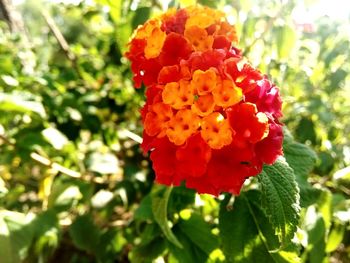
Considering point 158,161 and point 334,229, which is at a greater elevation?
point 158,161

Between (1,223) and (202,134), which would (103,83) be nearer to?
(1,223)

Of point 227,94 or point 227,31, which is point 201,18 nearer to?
point 227,31

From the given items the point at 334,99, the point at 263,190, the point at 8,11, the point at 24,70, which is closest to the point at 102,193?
the point at 24,70

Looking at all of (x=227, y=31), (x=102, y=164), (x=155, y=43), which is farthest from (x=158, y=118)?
(x=102, y=164)

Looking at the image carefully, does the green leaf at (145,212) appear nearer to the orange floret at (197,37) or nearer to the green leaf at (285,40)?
the orange floret at (197,37)

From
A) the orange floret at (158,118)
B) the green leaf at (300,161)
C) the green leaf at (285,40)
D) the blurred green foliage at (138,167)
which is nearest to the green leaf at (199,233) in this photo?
the blurred green foliage at (138,167)

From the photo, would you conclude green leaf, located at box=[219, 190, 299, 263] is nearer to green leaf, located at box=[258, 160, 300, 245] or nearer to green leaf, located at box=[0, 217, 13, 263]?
green leaf, located at box=[258, 160, 300, 245]
